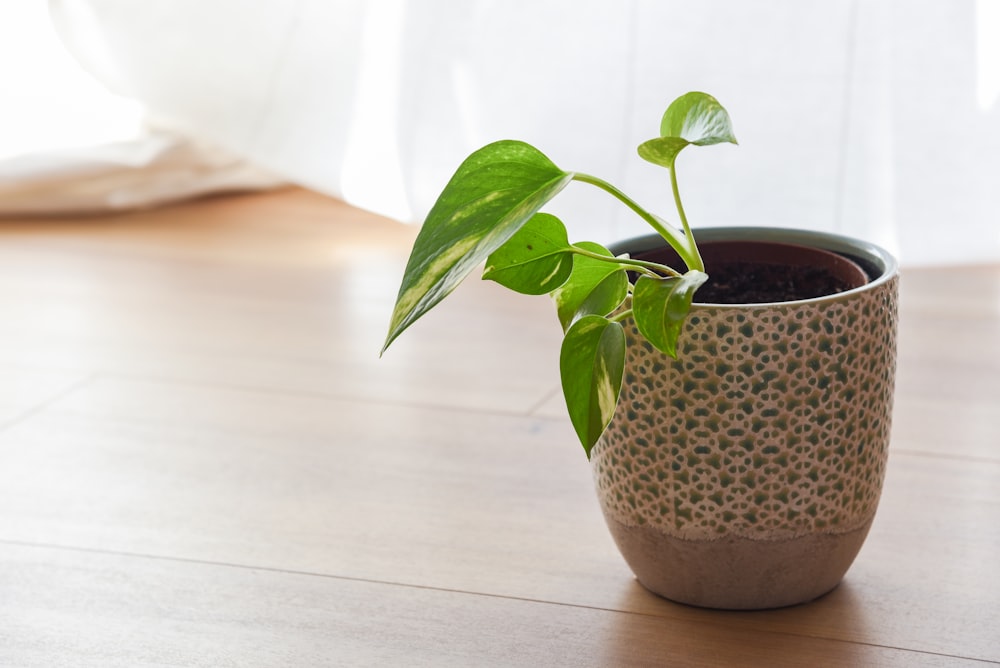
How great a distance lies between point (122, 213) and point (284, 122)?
0.29 m

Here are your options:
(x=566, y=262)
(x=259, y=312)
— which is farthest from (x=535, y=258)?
(x=259, y=312)

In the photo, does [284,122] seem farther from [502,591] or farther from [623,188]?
[502,591]

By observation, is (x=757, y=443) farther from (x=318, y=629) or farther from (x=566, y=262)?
(x=318, y=629)

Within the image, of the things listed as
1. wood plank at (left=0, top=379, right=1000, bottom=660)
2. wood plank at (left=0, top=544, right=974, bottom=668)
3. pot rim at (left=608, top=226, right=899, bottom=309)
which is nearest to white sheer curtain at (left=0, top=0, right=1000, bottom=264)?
wood plank at (left=0, top=379, right=1000, bottom=660)

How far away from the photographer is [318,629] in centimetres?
66

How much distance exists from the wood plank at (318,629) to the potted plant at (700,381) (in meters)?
0.04

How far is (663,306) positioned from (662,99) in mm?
796

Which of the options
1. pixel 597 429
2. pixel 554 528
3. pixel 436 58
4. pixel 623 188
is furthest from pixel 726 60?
pixel 597 429

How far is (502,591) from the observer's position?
70 centimetres

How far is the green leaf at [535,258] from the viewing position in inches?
23.0

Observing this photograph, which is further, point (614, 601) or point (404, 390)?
point (404, 390)

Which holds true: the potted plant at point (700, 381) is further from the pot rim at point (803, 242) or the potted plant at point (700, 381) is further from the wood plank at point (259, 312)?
the wood plank at point (259, 312)

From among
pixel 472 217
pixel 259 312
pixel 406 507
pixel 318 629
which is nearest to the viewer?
pixel 472 217

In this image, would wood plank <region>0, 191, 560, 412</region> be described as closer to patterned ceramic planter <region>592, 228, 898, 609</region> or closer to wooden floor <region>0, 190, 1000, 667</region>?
wooden floor <region>0, 190, 1000, 667</region>
